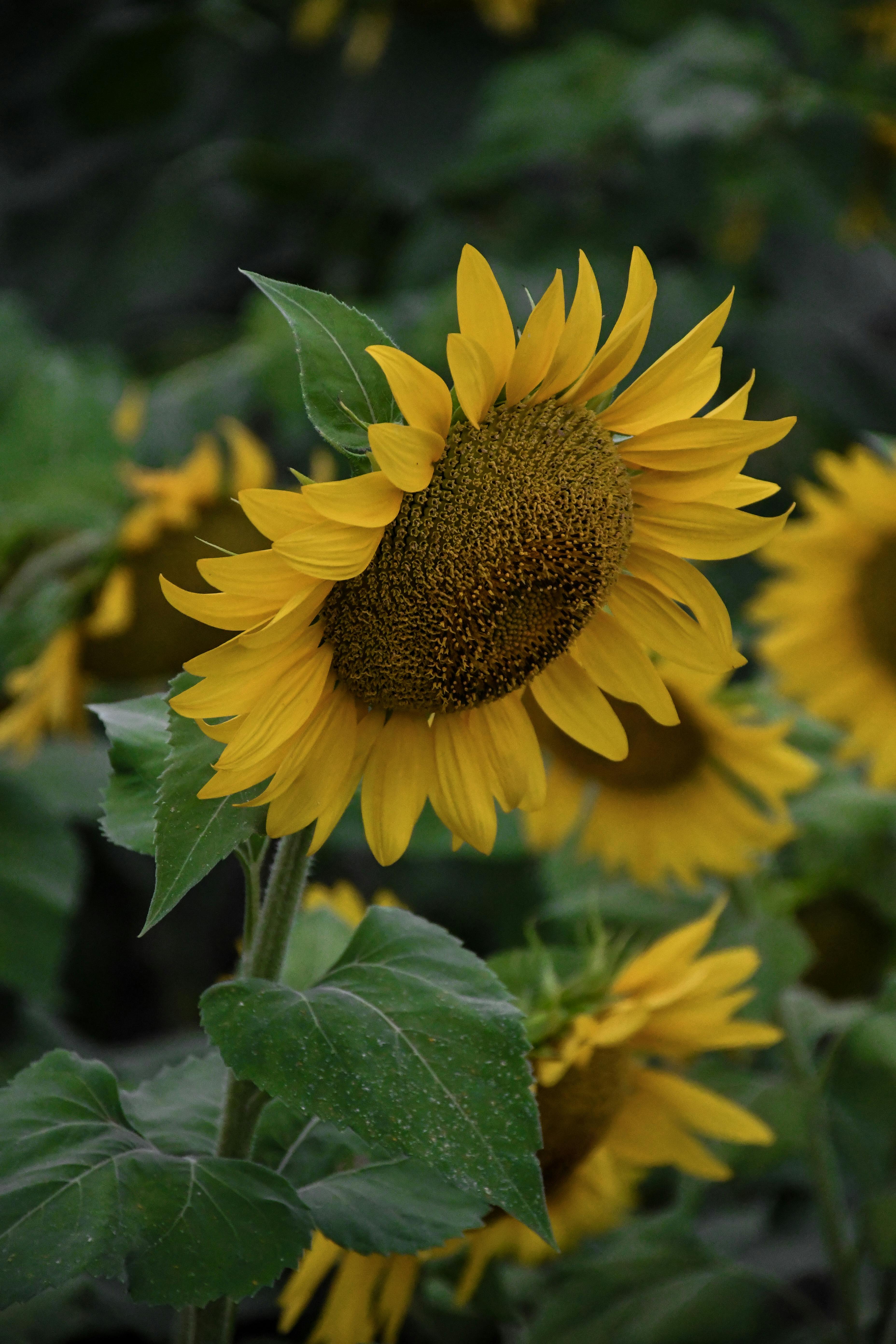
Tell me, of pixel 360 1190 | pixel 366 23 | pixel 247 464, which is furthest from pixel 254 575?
pixel 366 23

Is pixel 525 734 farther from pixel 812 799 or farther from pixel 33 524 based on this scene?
pixel 33 524

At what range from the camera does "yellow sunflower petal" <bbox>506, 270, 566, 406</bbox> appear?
1.25ft

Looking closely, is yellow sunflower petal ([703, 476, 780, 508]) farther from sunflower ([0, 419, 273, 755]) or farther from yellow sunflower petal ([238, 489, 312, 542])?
sunflower ([0, 419, 273, 755])

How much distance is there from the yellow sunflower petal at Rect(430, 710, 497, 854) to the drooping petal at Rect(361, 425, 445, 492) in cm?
10

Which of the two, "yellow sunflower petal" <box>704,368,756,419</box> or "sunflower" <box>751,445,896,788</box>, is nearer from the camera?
"yellow sunflower petal" <box>704,368,756,419</box>

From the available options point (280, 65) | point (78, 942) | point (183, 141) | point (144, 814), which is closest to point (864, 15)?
point (280, 65)

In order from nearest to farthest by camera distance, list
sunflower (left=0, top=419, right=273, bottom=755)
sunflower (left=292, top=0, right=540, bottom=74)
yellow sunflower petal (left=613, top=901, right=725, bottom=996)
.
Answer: yellow sunflower petal (left=613, top=901, right=725, bottom=996) → sunflower (left=0, top=419, right=273, bottom=755) → sunflower (left=292, top=0, right=540, bottom=74)

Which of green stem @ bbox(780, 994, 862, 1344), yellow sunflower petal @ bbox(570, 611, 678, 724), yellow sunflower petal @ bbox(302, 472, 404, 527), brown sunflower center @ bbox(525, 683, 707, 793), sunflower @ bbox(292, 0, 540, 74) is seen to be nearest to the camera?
yellow sunflower petal @ bbox(302, 472, 404, 527)

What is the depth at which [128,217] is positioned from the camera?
173 centimetres

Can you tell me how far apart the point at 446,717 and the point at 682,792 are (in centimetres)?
46

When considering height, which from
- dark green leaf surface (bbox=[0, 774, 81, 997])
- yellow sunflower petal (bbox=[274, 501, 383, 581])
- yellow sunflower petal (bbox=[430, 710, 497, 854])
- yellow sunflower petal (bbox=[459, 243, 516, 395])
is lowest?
dark green leaf surface (bbox=[0, 774, 81, 997])

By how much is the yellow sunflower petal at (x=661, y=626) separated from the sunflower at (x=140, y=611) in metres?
0.49

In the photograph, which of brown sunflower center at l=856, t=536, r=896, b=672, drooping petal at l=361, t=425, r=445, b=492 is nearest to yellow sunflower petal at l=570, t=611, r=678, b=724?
drooping petal at l=361, t=425, r=445, b=492

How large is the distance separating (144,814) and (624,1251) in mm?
433
